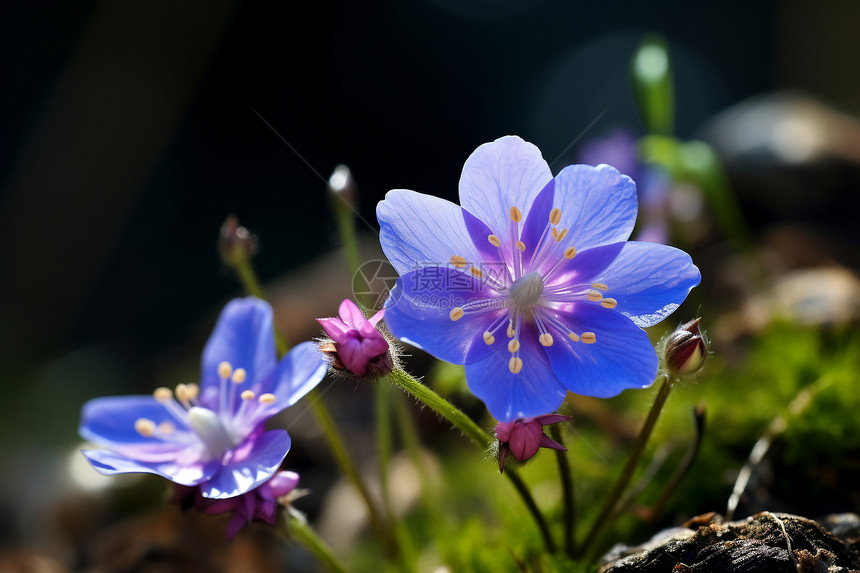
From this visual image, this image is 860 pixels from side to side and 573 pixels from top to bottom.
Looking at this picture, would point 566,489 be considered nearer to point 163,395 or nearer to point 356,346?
point 356,346

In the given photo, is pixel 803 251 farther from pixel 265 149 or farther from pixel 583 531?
pixel 265 149

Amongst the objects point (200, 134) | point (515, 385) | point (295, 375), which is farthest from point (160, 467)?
point (200, 134)

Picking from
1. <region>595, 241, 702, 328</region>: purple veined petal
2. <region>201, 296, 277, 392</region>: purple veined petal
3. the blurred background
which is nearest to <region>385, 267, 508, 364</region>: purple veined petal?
<region>595, 241, 702, 328</region>: purple veined petal

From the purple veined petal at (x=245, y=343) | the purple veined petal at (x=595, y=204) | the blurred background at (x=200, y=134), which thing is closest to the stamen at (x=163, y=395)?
the purple veined petal at (x=245, y=343)

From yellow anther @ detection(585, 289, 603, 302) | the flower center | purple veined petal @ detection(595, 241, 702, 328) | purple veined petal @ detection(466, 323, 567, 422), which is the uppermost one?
purple veined petal @ detection(595, 241, 702, 328)

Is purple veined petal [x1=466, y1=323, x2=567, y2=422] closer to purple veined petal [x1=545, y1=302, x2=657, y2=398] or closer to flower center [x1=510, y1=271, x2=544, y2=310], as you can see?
purple veined petal [x1=545, y1=302, x2=657, y2=398]
